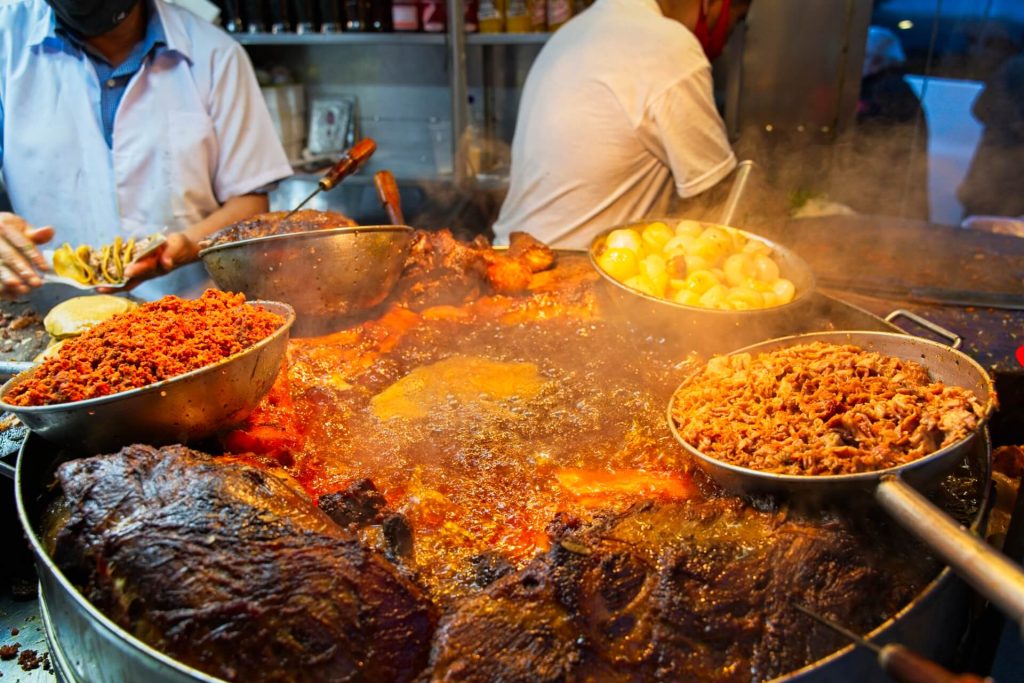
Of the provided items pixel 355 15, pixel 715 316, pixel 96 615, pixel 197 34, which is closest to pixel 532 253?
pixel 715 316

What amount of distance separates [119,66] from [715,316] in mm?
3225

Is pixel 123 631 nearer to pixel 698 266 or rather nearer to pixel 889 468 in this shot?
pixel 889 468

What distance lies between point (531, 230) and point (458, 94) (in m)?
2.08

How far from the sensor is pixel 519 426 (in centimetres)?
231

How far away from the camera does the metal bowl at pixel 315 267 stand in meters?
2.56

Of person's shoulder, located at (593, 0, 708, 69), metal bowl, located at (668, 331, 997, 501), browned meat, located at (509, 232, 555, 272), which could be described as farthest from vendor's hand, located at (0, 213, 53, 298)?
person's shoulder, located at (593, 0, 708, 69)

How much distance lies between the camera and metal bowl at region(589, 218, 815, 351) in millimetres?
2562

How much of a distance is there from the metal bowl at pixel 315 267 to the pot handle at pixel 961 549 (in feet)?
6.54

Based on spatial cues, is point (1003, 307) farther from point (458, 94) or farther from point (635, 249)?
point (458, 94)

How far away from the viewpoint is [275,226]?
275 cm

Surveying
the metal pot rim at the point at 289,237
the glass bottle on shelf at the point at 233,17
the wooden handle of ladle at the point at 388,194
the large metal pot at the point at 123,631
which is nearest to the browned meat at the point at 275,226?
the metal pot rim at the point at 289,237

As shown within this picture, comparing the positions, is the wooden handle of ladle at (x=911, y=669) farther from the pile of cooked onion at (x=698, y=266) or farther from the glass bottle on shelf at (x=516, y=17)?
the glass bottle on shelf at (x=516, y=17)

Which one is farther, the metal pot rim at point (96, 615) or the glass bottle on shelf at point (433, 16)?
the glass bottle on shelf at point (433, 16)

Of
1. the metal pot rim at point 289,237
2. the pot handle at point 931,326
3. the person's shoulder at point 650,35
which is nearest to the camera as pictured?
the pot handle at point 931,326
